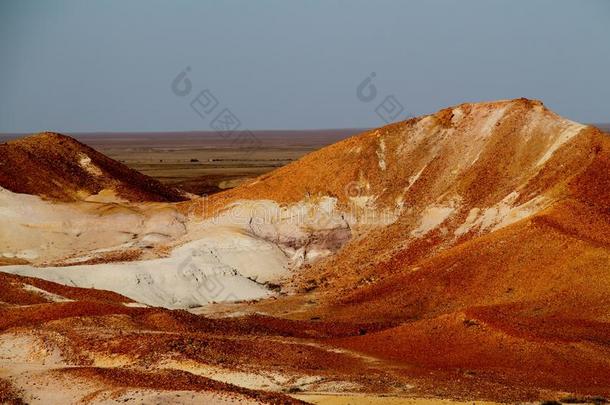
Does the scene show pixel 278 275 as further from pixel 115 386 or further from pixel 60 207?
pixel 115 386

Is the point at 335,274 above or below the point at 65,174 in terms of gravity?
below

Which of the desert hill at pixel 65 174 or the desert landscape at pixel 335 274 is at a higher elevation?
the desert hill at pixel 65 174

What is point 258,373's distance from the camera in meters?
24.4

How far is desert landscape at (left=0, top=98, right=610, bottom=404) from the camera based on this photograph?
24.0 m

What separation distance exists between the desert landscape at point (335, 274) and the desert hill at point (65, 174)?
185 millimetres

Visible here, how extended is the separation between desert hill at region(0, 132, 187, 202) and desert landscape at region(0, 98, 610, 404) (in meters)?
0.19

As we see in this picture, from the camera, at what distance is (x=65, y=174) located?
193 ft

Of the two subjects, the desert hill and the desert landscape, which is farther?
the desert hill

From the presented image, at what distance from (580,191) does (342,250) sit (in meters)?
11.4

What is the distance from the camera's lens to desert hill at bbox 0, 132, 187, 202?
2175 inches

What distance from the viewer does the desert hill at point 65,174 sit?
5525cm

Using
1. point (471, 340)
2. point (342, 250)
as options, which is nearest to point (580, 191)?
point (342, 250)

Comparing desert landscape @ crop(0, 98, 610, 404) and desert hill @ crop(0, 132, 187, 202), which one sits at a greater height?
desert hill @ crop(0, 132, 187, 202)

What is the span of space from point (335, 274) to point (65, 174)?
909 inches
